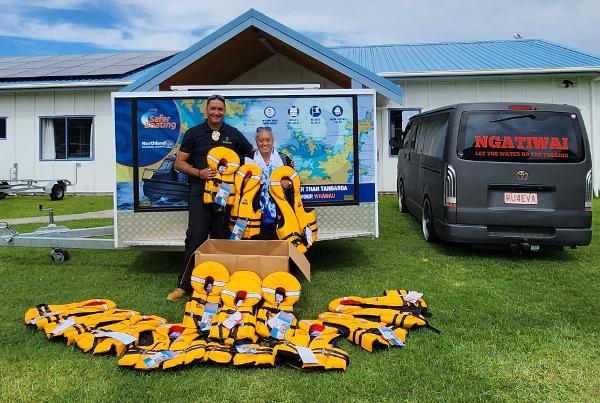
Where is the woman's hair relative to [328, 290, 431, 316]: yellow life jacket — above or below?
above

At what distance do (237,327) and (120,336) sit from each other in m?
0.88

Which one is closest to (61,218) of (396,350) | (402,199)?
(402,199)

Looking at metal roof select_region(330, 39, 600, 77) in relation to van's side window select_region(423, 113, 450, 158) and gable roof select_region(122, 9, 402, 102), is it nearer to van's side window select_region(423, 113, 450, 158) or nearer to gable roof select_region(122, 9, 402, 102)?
van's side window select_region(423, 113, 450, 158)

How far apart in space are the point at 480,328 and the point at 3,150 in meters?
16.6

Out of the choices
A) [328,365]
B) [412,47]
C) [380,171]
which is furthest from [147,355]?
[412,47]

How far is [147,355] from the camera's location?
351 cm

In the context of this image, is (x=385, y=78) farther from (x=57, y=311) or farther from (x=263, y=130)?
(x=57, y=311)

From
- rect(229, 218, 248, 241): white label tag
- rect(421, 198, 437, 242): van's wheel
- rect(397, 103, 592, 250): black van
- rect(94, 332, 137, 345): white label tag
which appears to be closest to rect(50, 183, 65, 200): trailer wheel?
rect(421, 198, 437, 242): van's wheel

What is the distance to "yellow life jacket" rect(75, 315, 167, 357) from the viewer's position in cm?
368

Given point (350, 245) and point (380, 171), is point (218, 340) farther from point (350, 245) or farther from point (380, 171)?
point (380, 171)

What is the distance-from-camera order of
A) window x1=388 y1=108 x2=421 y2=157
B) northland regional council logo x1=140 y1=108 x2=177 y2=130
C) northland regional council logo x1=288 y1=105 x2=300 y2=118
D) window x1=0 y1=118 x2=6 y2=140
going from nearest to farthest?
northland regional council logo x1=140 y1=108 x2=177 y2=130 < northland regional council logo x1=288 y1=105 x2=300 y2=118 < window x1=388 y1=108 x2=421 y2=157 < window x1=0 y1=118 x2=6 y2=140

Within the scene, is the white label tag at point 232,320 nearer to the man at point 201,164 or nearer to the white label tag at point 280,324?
the white label tag at point 280,324

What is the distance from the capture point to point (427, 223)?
7.93 meters

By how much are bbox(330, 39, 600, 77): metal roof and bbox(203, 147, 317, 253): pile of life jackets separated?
9343 millimetres
